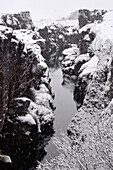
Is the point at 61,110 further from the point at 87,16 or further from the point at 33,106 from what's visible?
the point at 87,16

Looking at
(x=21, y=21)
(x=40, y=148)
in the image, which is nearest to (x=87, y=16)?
(x=21, y=21)

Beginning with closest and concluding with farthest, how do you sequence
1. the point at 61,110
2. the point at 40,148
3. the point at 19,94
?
the point at 40,148
the point at 19,94
the point at 61,110

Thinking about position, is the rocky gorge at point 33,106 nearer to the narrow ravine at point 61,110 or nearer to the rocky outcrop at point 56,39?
the narrow ravine at point 61,110

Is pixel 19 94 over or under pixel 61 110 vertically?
over

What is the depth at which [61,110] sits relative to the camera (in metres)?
33.3

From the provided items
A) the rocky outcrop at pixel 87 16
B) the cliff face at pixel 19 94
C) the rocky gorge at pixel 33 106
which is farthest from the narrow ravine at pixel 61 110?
the rocky outcrop at pixel 87 16

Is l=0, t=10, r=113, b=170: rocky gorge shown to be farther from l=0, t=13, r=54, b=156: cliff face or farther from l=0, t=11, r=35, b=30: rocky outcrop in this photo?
l=0, t=11, r=35, b=30: rocky outcrop

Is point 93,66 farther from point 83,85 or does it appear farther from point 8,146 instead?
point 8,146

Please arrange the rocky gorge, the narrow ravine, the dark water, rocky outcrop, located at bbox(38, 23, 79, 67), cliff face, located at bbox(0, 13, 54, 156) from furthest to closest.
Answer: rocky outcrop, located at bbox(38, 23, 79, 67)
the narrow ravine
the dark water
cliff face, located at bbox(0, 13, 54, 156)
the rocky gorge

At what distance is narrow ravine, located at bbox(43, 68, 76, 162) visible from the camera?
2304cm

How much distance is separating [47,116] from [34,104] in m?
1.93

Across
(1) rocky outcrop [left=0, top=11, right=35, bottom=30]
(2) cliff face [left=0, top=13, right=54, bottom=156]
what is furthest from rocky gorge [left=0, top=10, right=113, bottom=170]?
(1) rocky outcrop [left=0, top=11, right=35, bottom=30]

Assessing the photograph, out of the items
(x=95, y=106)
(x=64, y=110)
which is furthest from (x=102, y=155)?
(x=64, y=110)

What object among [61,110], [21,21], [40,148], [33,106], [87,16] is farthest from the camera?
[87,16]
